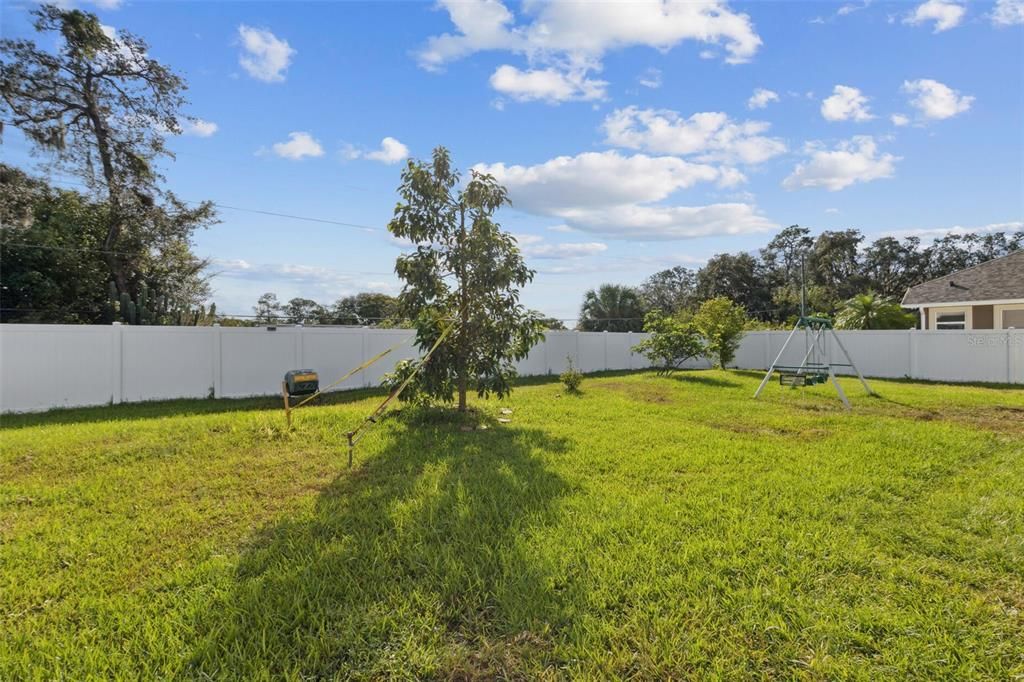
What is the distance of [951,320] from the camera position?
16312 mm

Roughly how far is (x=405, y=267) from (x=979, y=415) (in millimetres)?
8807

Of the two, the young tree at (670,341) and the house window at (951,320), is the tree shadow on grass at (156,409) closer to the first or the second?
the young tree at (670,341)

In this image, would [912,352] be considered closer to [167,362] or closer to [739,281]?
[167,362]

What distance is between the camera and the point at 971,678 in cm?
198

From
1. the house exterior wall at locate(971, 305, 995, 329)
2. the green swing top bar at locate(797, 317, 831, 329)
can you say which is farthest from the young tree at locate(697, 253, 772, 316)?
the green swing top bar at locate(797, 317, 831, 329)

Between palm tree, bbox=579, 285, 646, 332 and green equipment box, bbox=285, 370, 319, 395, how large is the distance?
18.6 metres

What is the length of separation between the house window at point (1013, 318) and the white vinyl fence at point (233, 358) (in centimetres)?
383

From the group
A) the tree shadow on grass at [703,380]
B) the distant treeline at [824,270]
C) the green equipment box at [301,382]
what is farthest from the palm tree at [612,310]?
the green equipment box at [301,382]

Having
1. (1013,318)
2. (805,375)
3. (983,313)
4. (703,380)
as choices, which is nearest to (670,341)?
(703,380)

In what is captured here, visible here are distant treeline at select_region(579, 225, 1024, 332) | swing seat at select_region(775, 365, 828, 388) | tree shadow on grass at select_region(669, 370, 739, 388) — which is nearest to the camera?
swing seat at select_region(775, 365, 828, 388)

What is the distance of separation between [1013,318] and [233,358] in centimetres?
2115

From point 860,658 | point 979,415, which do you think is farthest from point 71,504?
point 979,415

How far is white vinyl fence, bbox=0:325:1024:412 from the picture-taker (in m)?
7.77

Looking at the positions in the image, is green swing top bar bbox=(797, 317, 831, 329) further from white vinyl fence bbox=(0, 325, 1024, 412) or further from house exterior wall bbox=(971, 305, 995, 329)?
house exterior wall bbox=(971, 305, 995, 329)
